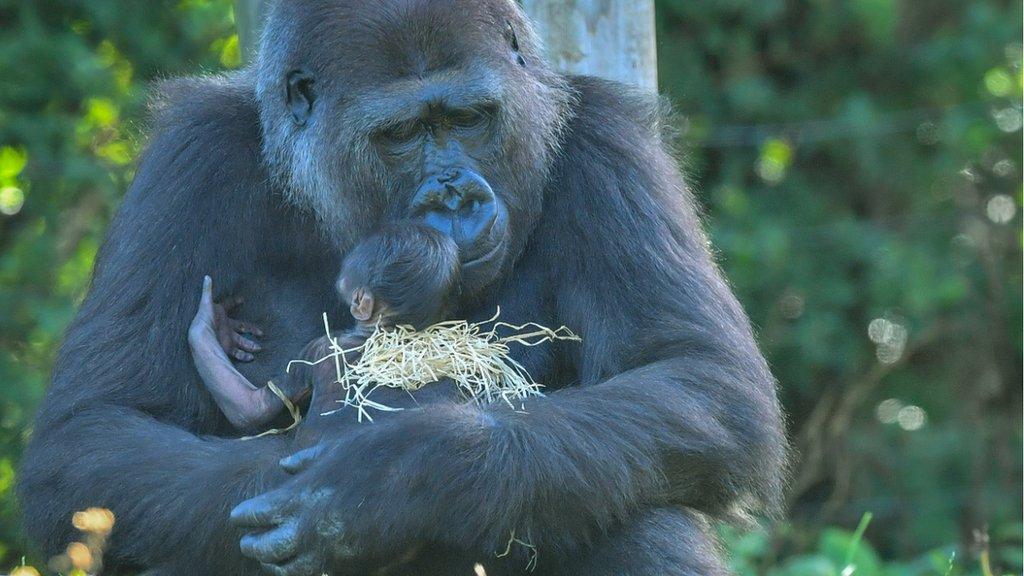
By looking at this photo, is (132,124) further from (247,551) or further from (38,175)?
(247,551)

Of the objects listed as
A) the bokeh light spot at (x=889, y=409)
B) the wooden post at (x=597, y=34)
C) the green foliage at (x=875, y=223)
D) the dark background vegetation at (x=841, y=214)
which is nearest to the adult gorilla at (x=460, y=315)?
the wooden post at (x=597, y=34)

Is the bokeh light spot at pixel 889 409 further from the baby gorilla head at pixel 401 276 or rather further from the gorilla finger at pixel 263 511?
the gorilla finger at pixel 263 511

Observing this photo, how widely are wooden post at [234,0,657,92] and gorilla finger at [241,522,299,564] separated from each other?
208 cm

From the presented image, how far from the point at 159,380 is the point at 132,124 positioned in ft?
8.69

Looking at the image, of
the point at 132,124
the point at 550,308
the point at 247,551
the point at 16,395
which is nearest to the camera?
the point at 247,551

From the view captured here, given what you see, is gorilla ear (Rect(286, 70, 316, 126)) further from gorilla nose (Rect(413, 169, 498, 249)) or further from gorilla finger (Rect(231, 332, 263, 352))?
gorilla finger (Rect(231, 332, 263, 352))

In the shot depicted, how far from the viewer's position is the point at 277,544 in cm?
348

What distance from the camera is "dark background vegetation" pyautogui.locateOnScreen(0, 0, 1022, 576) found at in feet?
25.0

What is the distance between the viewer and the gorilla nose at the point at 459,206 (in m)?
3.88

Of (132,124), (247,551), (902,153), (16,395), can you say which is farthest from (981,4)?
(247,551)

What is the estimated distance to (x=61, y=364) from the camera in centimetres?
411

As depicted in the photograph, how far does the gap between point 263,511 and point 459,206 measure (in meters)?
0.97

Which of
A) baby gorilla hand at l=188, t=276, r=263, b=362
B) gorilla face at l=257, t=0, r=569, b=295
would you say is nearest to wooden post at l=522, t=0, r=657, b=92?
gorilla face at l=257, t=0, r=569, b=295

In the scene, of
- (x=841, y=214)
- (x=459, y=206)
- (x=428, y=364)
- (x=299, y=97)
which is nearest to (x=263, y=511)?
(x=428, y=364)
